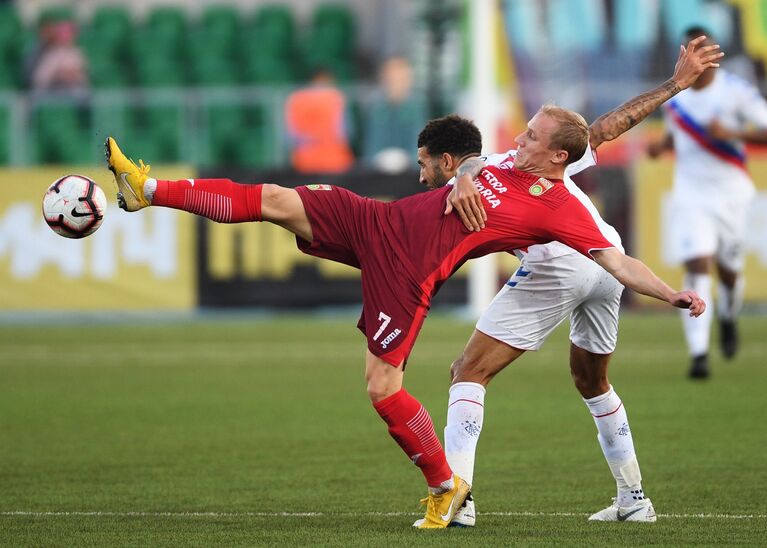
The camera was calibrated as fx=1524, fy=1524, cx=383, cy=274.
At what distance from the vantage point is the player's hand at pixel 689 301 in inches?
227

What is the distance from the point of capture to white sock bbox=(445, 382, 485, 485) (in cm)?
643

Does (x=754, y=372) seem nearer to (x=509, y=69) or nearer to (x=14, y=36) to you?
(x=509, y=69)

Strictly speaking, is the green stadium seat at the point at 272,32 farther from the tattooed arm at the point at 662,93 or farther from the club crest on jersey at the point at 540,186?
the club crest on jersey at the point at 540,186

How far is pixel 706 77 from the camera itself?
1196 centimetres

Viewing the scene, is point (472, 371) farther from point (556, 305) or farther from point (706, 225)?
point (706, 225)

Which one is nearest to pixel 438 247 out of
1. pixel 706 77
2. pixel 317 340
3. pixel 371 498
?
pixel 371 498

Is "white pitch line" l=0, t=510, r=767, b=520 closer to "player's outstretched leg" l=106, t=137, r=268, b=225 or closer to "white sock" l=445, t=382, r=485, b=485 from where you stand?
"white sock" l=445, t=382, r=485, b=485

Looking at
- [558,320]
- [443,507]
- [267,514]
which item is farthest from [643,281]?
[267,514]

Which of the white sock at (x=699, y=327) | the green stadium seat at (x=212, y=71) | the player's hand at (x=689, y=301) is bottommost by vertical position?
the white sock at (x=699, y=327)

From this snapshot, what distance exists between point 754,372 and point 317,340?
524 centimetres

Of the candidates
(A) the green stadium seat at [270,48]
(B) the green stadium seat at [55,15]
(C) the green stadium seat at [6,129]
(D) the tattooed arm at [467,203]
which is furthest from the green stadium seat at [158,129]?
(D) the tattooed arm at [467,203]

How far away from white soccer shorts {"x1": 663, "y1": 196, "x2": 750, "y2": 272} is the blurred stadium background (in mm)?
1058

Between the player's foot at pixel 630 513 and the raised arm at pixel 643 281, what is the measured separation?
101 cm

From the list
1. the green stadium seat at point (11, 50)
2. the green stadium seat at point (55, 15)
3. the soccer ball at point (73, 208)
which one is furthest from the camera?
the green stadium seat at point (55, 15)
